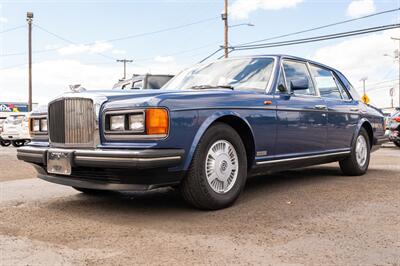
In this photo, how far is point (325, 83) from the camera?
6035mm

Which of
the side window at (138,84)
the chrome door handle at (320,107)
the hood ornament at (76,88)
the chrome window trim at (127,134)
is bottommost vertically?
the chrome window trim at (127,134)

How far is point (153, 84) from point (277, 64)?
19.1 ft

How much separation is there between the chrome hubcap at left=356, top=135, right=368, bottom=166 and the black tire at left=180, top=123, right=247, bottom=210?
9.67 feet

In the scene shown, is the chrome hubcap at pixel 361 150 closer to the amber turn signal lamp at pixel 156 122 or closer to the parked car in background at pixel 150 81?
the amber turn signal lamp at pixel 156 122

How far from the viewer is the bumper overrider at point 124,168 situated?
3426 mm

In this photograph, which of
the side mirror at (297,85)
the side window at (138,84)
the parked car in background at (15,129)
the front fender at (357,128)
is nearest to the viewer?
the side mirror at (297,85)

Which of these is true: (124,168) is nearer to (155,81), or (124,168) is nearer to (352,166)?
(352,166)

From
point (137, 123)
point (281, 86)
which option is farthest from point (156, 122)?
point (281, 86)

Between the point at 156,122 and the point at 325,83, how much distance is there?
10.9 feet

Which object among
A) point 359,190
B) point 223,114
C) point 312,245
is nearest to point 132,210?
point 223,114

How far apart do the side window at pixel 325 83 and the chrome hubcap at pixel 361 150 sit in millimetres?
771

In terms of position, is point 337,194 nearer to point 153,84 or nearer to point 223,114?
point 223,114

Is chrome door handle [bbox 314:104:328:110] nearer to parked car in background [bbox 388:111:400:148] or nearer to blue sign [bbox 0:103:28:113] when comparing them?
parked car in background [bbox 388:111:400:148]

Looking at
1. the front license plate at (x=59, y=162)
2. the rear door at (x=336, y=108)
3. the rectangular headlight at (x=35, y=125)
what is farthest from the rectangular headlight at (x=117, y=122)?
the rear door at (x=336, y=108)
